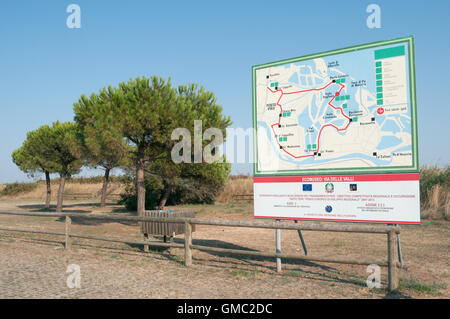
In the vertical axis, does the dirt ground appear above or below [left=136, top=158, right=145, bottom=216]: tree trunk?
below

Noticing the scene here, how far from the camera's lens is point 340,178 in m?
7.25

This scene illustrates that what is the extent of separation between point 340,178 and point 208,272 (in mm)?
3111

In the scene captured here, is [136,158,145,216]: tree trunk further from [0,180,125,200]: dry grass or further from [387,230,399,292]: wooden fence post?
[0,180,125,200]: dry grass

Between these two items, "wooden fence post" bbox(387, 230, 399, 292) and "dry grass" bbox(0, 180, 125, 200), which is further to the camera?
"dry grass" bbox(0, 180, 125, 200)

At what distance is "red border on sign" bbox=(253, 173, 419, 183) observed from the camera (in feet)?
21.8

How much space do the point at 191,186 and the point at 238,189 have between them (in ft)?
16.5

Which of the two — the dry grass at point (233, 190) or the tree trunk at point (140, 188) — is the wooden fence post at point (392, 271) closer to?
the tree trunk at point (140, 188)

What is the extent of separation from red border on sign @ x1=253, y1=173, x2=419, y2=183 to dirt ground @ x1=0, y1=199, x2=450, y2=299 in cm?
177

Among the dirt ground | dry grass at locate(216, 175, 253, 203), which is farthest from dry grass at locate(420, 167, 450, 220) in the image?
dry grass at locate(216, 175, 253, 203)

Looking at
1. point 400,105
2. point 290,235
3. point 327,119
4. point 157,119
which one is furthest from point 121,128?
point 400,105

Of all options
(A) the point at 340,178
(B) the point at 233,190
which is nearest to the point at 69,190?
(B) the point at 233,190

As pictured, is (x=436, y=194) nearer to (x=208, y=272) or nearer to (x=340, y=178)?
(x=340, y=178)

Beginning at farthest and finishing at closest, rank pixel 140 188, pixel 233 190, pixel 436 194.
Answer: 1. pixel 233 190
2. pixel 436 194
3. pixel 140 188

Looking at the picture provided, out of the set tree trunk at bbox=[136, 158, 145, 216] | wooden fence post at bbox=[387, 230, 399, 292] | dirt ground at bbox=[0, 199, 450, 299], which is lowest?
dirt ground at bbox=[0, 199, 450, 299]
